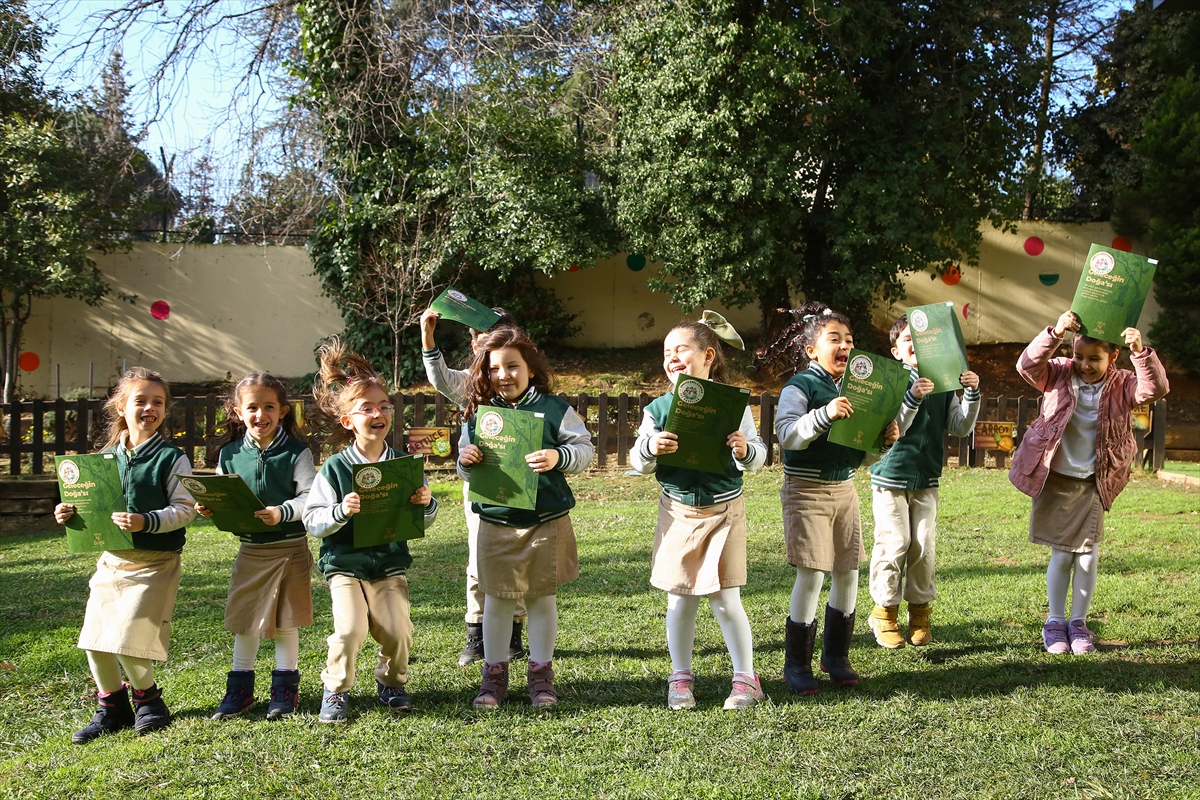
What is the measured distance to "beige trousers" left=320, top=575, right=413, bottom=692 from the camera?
3701mm

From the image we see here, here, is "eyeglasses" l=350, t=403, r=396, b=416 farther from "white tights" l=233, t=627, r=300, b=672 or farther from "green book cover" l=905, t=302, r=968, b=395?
"green book cover" l=905, t=302, r=968, b=395

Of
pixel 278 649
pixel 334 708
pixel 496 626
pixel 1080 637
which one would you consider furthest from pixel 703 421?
pixel 1080 637

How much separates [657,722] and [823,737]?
2.04 feet

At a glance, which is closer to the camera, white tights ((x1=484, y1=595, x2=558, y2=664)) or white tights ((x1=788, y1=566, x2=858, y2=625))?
white tights ((x1=484, y1=595, x2=558, y2=664))

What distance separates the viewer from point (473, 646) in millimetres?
4531

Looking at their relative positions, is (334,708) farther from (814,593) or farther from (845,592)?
(845,592)

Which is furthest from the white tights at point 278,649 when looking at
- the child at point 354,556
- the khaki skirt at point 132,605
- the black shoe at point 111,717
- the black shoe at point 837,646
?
the black shoe at point 837,646

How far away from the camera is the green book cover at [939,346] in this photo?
4.19 meters

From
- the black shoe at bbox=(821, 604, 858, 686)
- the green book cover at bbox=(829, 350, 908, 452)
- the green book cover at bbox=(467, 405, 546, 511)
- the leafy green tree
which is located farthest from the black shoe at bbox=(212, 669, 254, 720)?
the leafy green tree

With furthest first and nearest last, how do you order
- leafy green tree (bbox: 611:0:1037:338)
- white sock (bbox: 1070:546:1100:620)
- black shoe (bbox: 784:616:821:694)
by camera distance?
leafy green tree (bbox: 611:0:1037:338), white sock (bbox: 1070:546:1100:620), black shoe (bbox: 784:616:821:694)

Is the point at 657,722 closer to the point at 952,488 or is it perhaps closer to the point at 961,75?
the point at 952,488

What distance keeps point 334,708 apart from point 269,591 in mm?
534

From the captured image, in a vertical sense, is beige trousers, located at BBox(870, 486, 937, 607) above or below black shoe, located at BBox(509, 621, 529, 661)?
above

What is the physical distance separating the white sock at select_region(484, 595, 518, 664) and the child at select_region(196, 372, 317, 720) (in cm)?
72
